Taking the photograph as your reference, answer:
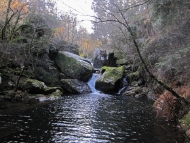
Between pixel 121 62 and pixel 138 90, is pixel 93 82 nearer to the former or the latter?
pixel 138 90

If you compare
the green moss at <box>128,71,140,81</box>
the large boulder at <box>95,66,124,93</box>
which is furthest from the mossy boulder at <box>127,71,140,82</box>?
the large boulder at <box>95,66,124,93</box>

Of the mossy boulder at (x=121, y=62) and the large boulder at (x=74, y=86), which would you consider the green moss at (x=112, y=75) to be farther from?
the mossy boulder at (x=121, y=62)

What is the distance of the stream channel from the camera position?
6.62m

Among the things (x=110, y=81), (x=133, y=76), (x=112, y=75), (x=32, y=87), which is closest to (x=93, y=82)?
(x=112, y=75)

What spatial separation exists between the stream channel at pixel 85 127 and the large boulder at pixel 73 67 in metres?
9.36

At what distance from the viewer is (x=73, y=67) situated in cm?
2006

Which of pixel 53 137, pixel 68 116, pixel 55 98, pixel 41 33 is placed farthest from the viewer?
pixel 41 33

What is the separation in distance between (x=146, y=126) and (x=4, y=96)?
849 centimetres

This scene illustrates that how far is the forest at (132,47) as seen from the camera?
20.1 ft

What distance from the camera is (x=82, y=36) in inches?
1889

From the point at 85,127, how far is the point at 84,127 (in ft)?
0.13

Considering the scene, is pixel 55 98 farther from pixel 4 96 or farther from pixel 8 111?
pixel 8 111

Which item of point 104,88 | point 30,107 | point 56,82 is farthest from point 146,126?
point 56,82

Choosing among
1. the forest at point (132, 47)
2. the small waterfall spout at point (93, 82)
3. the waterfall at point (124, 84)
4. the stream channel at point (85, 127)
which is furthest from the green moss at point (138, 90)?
the stream channel at point (85, 127)
